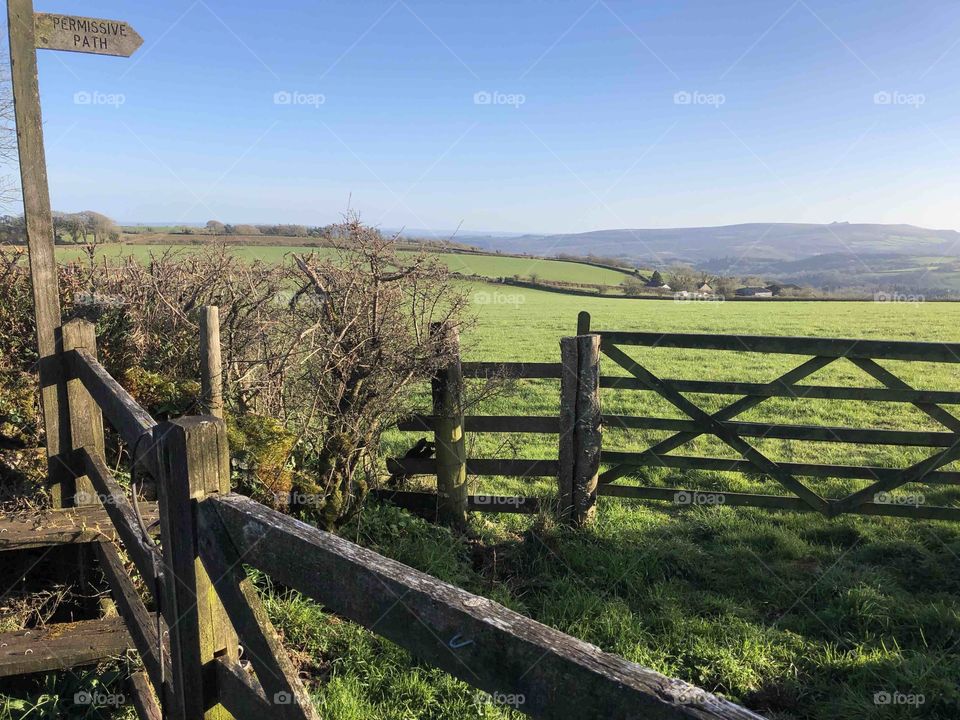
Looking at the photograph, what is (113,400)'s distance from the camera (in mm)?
2992

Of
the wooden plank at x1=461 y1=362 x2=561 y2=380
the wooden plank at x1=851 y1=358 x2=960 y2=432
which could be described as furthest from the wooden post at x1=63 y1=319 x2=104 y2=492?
the wooden plank at x1=851 y1=358 x2=960 y2=432

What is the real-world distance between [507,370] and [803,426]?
8.44 feet

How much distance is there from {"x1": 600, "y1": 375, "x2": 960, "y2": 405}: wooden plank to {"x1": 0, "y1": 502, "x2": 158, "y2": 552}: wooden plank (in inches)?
157

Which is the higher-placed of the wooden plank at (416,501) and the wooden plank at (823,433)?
the wooden plank at (823,433)

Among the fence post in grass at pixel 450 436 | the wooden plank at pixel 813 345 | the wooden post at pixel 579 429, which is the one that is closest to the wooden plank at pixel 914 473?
the wooden plank at pixel 813 345

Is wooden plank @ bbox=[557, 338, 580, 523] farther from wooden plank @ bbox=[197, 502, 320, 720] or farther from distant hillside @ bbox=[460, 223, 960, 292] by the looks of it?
distant hillside @ bbox=[460, 223, 960, 292]

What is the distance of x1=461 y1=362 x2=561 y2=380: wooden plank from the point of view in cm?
566

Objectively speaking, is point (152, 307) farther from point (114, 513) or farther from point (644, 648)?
point (644, 648)

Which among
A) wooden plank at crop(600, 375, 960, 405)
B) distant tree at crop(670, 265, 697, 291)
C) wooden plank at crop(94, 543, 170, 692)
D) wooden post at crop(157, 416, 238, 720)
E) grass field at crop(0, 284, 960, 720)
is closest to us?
wooden post at crop(157, 416, 238, 720)

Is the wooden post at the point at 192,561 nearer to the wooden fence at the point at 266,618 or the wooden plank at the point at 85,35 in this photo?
the wooden fence at the point at 266,618

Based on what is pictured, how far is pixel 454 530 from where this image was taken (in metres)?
5.55

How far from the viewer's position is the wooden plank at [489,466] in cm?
573

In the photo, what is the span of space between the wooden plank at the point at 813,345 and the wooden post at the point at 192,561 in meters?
4.22

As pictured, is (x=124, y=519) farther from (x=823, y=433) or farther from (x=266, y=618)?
(x=823, y=433)
